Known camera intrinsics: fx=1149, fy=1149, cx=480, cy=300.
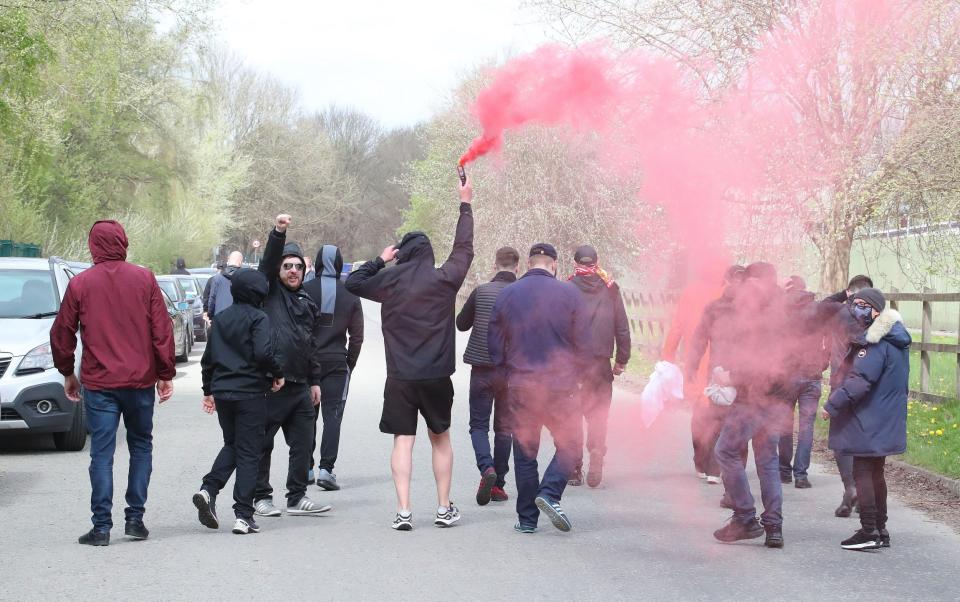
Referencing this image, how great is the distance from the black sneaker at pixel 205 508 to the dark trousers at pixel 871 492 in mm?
4268

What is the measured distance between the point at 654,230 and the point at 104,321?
952 cm

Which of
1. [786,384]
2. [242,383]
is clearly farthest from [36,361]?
[786,384]

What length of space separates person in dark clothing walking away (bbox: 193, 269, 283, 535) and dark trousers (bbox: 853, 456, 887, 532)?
393 centimetres

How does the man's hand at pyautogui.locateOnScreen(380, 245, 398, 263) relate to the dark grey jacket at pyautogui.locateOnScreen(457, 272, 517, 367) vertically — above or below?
above

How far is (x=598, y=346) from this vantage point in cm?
970

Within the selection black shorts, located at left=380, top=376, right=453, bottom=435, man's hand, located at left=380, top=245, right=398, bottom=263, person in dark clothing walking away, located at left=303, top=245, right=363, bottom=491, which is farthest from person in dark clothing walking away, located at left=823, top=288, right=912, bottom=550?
person in dark clothing walking away, located at left=303, top=245, right=363, bottom=491

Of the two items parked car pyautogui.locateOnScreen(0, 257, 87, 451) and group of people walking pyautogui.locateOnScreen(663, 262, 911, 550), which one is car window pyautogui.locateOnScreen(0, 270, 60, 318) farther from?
group of people walking pyautogui.locateOnScreen(663, 262, 911, 550)

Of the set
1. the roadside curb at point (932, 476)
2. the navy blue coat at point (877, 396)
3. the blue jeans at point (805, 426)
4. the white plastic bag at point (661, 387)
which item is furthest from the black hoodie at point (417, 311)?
the roadside curb at point (932, 476)

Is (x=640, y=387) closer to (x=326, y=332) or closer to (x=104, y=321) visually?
(x=326, y=332)

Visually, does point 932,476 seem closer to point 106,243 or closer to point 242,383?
point 242,383

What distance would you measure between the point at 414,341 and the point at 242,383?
119 cm

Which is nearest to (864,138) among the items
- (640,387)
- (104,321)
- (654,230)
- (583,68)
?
(654,230)

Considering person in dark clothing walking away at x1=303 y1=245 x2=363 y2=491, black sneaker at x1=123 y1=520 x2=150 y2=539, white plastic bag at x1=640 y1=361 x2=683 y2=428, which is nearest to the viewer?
black sneaker at x1=123 y1=520 x2=150 y2=539

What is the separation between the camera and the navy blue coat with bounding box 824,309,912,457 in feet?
24.7
